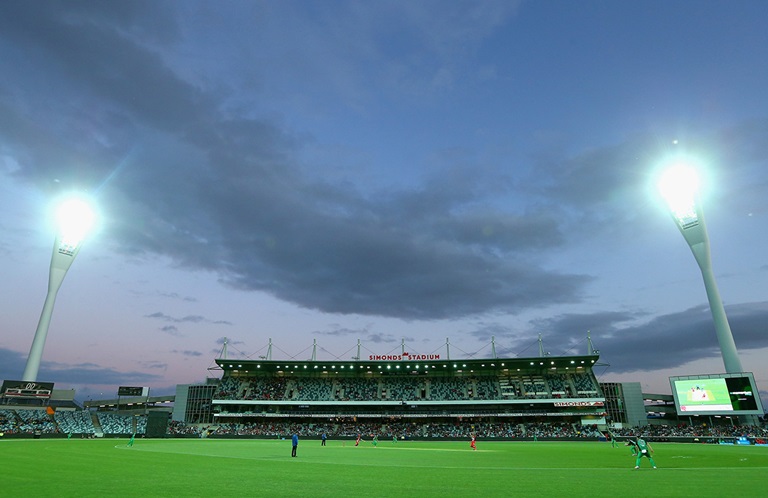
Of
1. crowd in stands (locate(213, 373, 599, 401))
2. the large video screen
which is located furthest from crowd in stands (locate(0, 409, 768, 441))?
crowd in stands (locate(213, 373, 599, 401))

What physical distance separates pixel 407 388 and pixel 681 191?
70590 millimetres

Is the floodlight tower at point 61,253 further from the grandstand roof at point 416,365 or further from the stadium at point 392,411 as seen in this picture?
the grandstand roof at point 416,365

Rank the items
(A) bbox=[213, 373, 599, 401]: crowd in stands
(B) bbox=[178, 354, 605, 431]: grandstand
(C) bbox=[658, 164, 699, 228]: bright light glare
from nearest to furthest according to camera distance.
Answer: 1. (C) bbox=[658, 164, 699, 228]: bright light glare
2. (B) bbox=[178, 354, 605, 431]: grandstand
3. (A) bbox=[213, 373, 599, 401]: crowd in stands

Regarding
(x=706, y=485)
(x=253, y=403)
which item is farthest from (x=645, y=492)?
(x=253, y=403)

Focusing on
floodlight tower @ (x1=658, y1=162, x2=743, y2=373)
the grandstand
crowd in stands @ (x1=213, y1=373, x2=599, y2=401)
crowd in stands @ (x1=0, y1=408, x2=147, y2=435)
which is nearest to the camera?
crowd in stands @ (x1=0, y1=408, x2=147, y2=435)

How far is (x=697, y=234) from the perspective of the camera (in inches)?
3428

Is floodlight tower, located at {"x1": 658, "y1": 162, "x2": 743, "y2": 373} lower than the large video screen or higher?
higher

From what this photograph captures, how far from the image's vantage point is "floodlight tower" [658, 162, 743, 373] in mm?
84469

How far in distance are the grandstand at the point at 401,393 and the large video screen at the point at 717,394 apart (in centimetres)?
1605

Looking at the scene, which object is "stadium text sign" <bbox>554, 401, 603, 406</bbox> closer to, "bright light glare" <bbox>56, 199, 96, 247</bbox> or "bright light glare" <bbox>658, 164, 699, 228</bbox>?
"bright light glare" <bbox>658, 164, 699, 228</bbox>

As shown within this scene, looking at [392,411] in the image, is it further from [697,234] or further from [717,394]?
[697,234]

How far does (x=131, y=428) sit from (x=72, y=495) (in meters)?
80.0

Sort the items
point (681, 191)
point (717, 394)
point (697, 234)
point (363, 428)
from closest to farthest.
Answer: point (717, 394) → point (681, 191) → point (697, 234) → point (363, 428)

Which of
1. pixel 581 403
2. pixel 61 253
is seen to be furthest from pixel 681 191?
pixel 61 253
